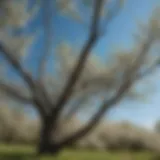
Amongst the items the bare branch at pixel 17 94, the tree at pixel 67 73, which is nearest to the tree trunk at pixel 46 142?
the tree at pixel 67 73

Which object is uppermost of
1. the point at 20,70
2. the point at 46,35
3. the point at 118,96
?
the point at 46,35

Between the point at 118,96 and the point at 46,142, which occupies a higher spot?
the point at 118,96

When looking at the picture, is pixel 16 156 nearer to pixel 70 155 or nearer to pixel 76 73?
pixel 70 155

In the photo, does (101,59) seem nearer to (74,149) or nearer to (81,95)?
(81,95)

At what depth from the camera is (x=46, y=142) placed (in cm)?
146

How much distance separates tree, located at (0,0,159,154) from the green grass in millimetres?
38

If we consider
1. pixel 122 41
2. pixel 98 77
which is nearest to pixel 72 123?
pixel 98 77

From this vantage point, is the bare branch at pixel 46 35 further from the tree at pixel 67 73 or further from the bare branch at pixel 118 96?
the bare branch at pixel 118 96

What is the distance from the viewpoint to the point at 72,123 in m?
1.48

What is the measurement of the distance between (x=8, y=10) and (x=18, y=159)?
25.1 inches

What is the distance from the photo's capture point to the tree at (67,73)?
1471mm

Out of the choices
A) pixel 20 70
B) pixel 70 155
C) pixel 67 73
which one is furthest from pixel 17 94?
pixel 70 155

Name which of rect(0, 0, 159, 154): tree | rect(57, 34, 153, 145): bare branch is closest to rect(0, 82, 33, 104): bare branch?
rect(0, 0, 159, 154): tree

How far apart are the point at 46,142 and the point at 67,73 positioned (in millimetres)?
291
